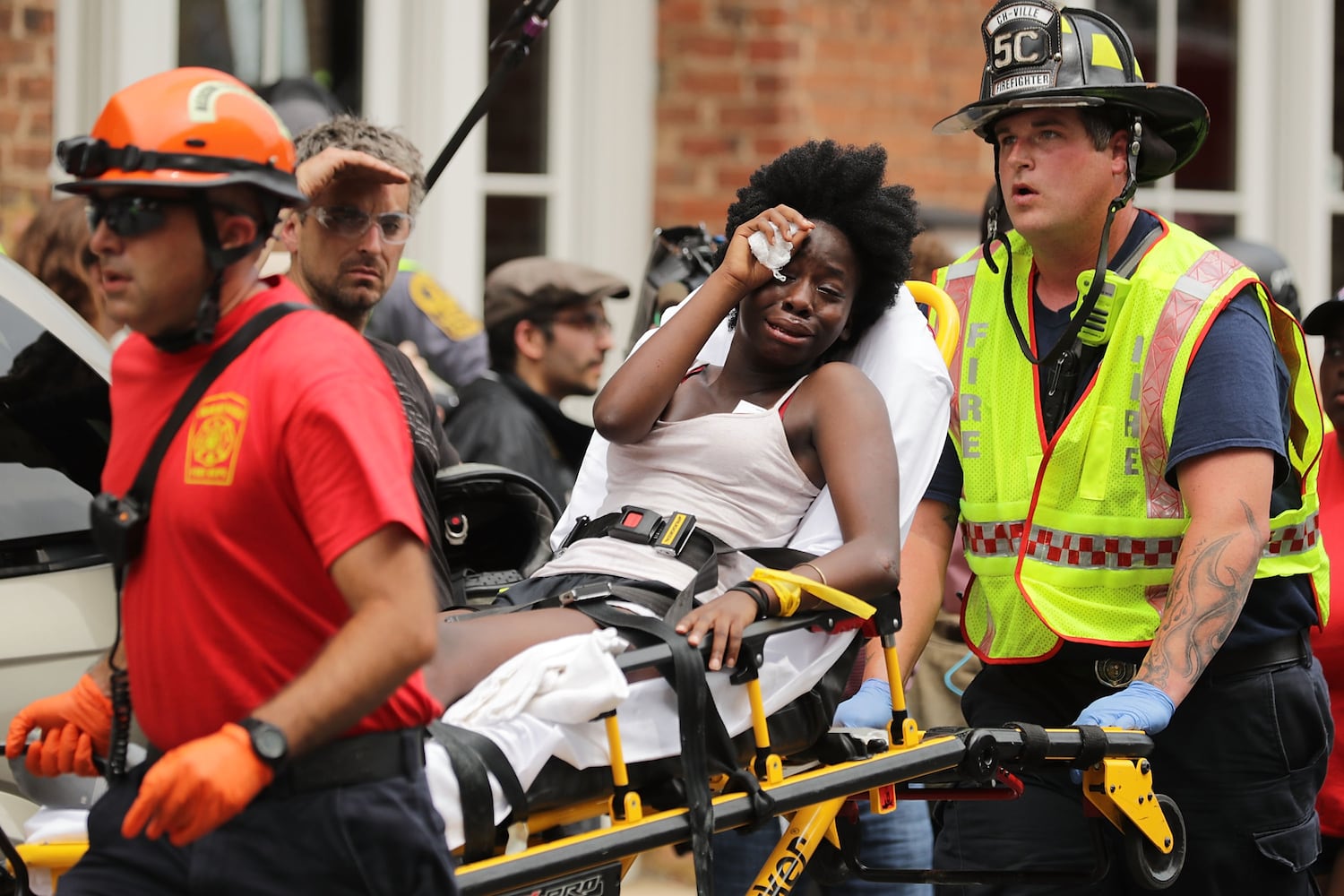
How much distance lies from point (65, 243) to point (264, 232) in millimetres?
3001

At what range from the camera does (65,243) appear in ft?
17.3

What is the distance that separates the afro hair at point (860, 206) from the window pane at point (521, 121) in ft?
12.6

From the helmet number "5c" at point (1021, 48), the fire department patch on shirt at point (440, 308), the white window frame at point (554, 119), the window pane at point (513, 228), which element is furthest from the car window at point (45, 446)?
the window pane at point (513, 228)

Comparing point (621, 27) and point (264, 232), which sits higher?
point (621, 27)

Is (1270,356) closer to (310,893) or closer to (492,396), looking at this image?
(310,893)

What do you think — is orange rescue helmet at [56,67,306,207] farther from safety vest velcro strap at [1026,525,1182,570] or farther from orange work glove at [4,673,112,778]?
safety vest velcro strap at [1026,525,1182,570]

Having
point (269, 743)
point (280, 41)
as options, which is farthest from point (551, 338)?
point (269, 743)

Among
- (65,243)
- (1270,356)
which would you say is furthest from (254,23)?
(1270,356)

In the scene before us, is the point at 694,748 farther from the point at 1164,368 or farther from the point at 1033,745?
the point at 1164,368

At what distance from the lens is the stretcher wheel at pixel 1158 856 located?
347cm

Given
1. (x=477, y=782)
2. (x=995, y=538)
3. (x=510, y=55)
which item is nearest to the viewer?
(x=477, y=782)

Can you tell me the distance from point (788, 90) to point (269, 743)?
5.49m

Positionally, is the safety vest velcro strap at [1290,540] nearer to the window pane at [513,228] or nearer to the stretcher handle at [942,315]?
the stretcher handle at [942,315]

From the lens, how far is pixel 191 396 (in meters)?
2.41
